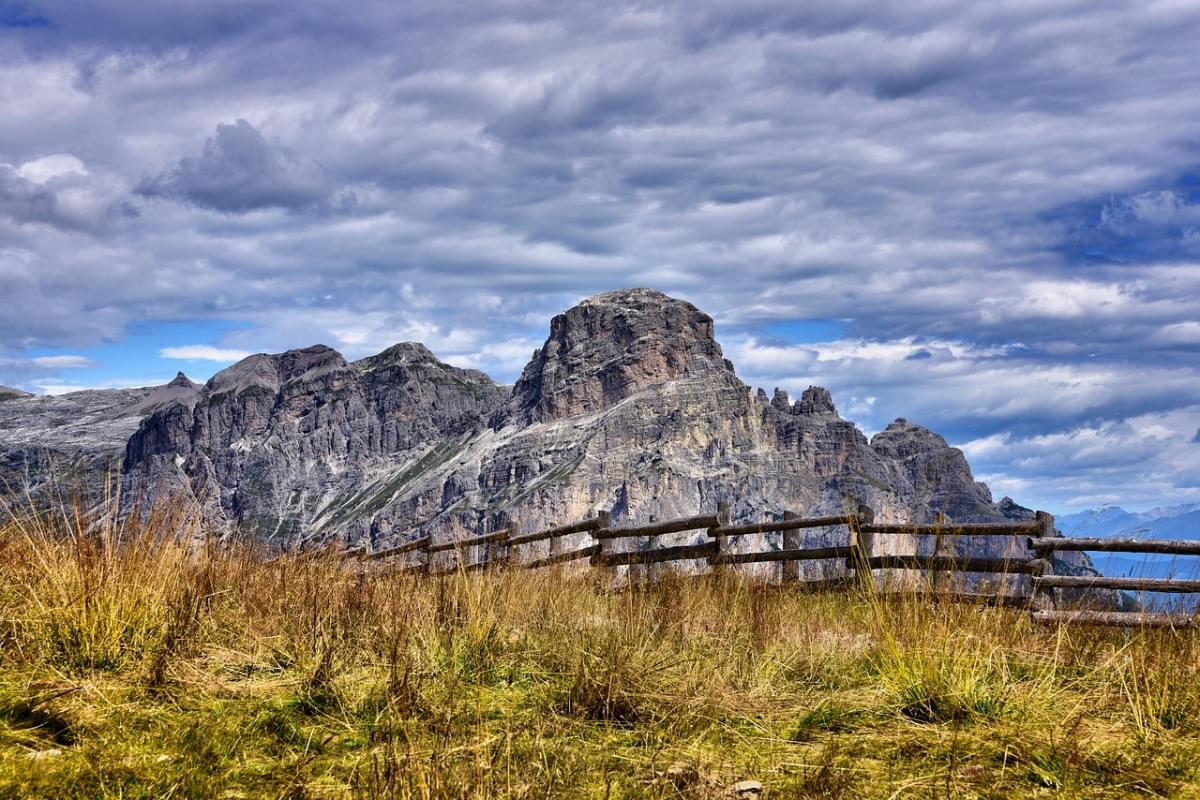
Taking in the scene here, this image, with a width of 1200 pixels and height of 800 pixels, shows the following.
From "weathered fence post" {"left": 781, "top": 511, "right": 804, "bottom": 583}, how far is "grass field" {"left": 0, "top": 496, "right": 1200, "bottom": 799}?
19.1ft

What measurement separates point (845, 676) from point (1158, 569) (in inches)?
196

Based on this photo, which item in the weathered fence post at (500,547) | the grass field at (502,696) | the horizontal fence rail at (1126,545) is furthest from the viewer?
the weathered fence post at (500,547)

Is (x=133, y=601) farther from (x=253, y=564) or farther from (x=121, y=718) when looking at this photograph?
(x=253, y=564)

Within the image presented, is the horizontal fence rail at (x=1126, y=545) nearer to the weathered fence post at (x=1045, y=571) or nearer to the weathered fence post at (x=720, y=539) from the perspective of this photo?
the weathered fence post at (x=1045, y=571)

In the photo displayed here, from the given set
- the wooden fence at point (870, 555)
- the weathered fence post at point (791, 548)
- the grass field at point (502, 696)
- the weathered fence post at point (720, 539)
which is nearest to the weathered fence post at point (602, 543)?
the wooden fence at point (870, 555)

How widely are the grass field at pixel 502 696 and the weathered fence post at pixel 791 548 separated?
5.83m

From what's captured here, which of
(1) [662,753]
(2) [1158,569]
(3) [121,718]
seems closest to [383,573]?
(3) [121,718]

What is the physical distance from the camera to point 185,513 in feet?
21.5

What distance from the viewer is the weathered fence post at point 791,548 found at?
12.1m

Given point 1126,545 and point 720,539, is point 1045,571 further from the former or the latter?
point 720,539

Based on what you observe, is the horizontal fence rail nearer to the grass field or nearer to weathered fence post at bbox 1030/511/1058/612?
weathered fence post at bbox 1030/511/1058/612

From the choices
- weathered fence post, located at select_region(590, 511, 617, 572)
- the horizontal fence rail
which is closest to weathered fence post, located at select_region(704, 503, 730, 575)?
weathered fence post, located at select_region(590, 511, 617, 572)

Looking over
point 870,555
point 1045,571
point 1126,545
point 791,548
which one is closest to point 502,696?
point 1126,545

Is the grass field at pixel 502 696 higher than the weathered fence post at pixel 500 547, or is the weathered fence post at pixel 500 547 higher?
the weathered fence post at pixel 500 547
